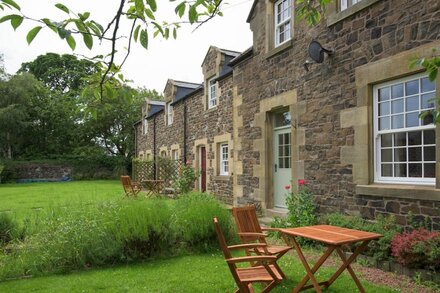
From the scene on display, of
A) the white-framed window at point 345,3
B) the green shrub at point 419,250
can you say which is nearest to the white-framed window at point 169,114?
the white-framed window at point 345,3

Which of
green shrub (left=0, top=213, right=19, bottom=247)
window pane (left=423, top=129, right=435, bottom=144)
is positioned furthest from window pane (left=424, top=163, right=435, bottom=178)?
green shrub (left=0, top=213, right=19, bottom=247)

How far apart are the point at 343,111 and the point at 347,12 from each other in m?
1.94

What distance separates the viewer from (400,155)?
6602mm

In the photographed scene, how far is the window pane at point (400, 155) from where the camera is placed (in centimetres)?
654

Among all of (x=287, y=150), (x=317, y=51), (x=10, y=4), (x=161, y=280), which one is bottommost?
(x=161, y=280)

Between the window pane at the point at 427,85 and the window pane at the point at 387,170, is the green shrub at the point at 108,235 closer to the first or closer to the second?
the window pane at the point at 387,170

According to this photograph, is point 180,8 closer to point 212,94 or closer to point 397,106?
point 397,106

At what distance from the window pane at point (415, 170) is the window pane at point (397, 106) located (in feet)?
3.15

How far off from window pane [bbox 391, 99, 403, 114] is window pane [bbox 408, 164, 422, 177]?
959 mm

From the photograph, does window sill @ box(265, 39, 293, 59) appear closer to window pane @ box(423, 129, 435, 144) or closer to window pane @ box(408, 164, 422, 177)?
window pane @ box(423, 129, 435, 144)

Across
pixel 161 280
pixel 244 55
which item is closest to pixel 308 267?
pixel 161 280

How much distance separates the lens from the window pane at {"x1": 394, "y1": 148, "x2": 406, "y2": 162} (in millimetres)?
6541

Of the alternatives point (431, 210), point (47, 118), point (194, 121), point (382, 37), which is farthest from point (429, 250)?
point (47, 118)

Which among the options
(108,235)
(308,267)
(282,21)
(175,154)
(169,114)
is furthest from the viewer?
(169,114)
